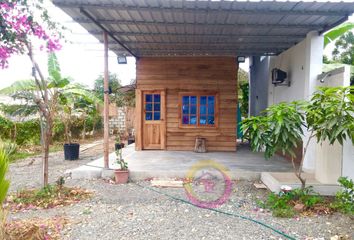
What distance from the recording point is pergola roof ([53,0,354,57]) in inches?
179

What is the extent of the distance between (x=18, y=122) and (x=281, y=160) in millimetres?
9263

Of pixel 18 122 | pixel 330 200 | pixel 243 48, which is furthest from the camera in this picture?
pixel 18 122

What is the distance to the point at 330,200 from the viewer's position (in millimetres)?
4258

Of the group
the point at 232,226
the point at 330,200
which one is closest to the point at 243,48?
the point at 330,200

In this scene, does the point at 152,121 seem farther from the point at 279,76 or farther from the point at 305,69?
the point at 305,69

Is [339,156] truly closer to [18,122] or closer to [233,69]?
[233,69]

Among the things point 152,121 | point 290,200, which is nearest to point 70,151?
point 152,121

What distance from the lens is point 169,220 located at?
3.55m

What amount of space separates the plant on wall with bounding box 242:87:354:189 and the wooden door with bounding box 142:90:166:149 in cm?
439

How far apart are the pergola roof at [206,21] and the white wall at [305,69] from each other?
231 millimetres

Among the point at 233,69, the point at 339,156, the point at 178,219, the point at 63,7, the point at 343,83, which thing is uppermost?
the point at 63,7

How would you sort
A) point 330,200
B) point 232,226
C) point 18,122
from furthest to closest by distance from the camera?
point 18,122
point 330,200
point 232,226

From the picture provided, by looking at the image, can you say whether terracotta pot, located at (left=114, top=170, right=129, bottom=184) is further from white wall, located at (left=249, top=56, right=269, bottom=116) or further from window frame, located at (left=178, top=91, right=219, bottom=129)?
white wall, located at (left=249, top=56, right=269, bottom=116)

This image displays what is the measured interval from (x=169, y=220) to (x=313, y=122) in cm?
260
